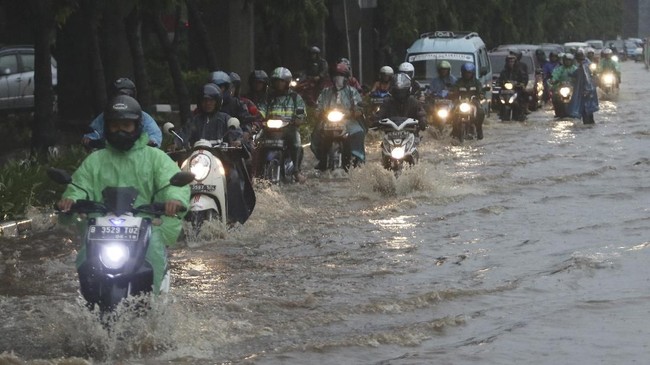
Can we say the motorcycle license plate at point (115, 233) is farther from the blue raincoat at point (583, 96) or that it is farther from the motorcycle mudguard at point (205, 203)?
the blue raincoat at point (583, 96)

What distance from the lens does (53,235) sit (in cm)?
1363

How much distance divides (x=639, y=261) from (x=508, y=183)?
6780 millimetres

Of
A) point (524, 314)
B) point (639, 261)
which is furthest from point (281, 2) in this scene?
point (524, 314)

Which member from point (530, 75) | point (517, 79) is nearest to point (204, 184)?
point (517, 79)

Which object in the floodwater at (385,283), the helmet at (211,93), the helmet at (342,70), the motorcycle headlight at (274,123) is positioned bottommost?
the floodwater at (385,283)

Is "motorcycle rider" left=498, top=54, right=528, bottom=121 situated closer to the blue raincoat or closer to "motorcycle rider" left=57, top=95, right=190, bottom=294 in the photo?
the blue raincoat

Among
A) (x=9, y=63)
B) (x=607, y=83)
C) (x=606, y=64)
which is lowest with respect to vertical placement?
(x=607, y=83)

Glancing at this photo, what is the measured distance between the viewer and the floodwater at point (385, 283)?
27.9 ft

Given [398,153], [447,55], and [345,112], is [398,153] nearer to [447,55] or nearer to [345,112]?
[345,112]

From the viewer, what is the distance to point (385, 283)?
432 inches

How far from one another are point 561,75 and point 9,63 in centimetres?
1235

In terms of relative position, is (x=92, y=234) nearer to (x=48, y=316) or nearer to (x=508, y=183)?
(x=48, y=316)

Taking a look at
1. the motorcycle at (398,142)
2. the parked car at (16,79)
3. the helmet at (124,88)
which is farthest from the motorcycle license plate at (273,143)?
the parked car at (16,79)

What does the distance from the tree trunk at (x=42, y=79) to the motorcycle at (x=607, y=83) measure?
26659mm
